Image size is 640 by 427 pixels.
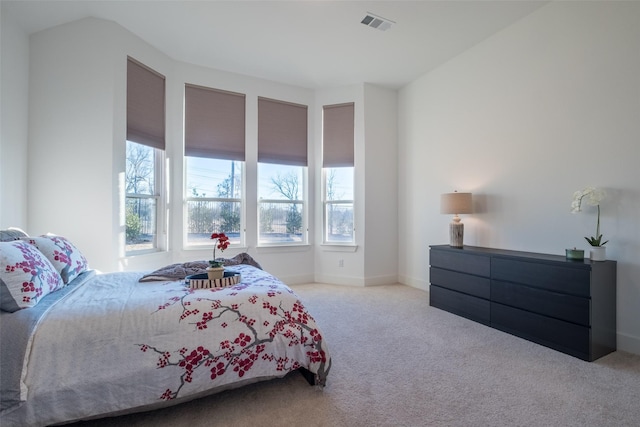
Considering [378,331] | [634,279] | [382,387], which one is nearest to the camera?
[382,387]

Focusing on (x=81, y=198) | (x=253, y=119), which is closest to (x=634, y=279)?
(x=253, y=119)

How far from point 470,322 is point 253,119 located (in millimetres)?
3820

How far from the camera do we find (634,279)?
2.29 meters

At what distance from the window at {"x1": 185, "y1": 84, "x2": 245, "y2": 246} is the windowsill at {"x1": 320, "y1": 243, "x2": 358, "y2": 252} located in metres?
1.29

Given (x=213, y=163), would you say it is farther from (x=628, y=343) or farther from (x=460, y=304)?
(x=628, y=343)

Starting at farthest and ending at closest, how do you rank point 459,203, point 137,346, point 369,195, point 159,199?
point 369,195 < point 159,199 < point 459,203 < point 137,346

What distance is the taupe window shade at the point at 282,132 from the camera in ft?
14.4

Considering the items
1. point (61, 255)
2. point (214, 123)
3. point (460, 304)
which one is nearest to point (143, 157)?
point (214, 123)

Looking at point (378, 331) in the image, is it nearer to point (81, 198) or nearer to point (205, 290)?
point (205, 290)

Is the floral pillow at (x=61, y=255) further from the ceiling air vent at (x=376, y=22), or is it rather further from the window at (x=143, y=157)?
the ceiling air vent at (x=376, y=22)

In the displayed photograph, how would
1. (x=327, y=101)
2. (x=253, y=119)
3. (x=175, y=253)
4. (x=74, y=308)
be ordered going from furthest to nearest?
1. (x=327, y=101)
2. (x=253, y=119)
3. (x=175, y=253)
4. (x=74, y=308)

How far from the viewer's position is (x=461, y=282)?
10.3 ft

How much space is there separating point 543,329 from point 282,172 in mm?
3638

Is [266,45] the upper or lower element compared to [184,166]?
upper
